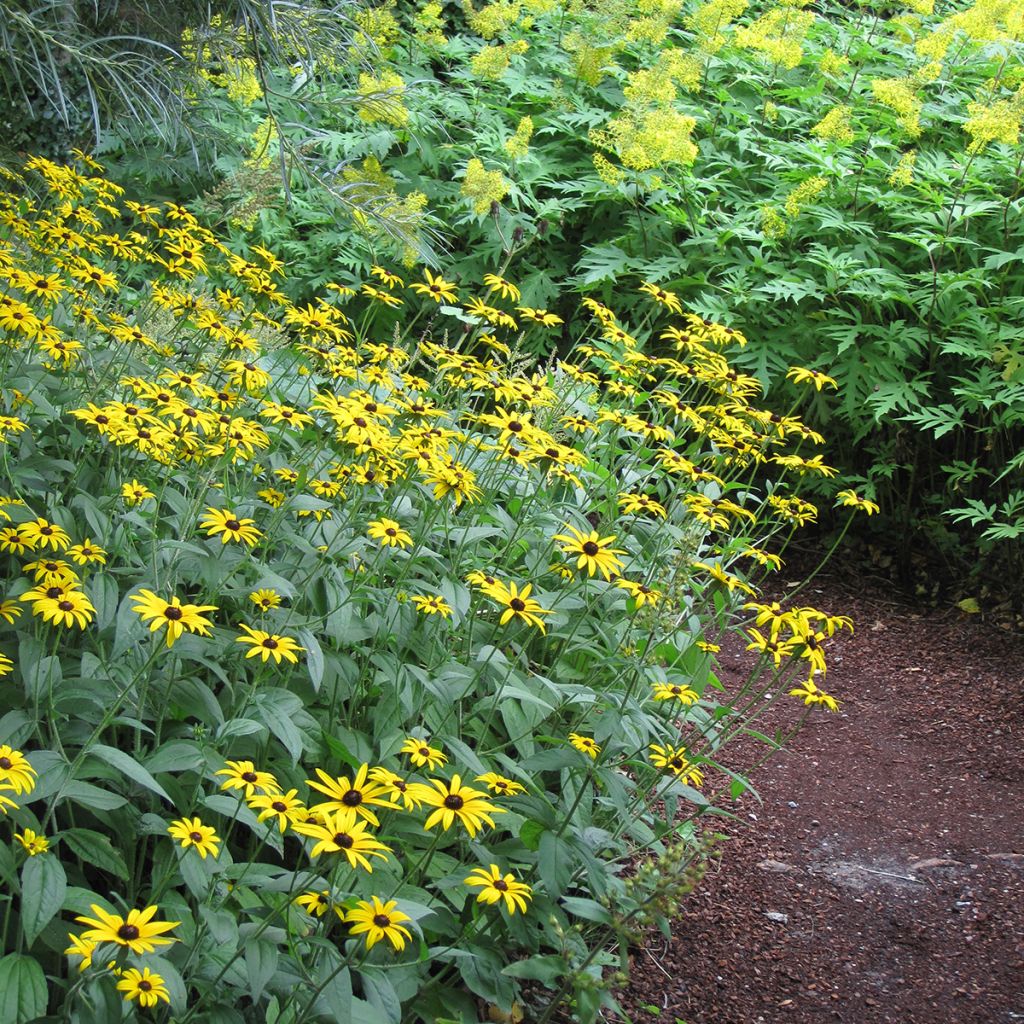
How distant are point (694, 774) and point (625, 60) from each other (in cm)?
524

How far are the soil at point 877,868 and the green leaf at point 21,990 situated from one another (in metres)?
1.39

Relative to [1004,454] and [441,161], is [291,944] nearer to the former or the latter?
[1004,454]

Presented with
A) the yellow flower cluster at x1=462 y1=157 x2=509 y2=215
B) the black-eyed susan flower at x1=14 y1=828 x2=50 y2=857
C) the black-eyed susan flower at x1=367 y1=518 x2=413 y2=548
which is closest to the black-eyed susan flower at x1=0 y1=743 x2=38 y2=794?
the black-eyed susan flower at x1=14 y1=828 x2=50 y2=857

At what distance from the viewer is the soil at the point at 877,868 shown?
8.84ft

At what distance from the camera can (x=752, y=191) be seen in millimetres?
5750

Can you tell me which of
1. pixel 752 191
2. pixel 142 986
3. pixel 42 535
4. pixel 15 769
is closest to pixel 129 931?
pixel 142 986

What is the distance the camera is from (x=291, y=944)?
1890 millimetres

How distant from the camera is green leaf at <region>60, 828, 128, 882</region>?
1947 mm

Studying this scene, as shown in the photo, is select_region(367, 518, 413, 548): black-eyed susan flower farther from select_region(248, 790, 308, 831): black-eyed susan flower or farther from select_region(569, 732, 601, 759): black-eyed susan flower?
select_region(248, 790, 308, 831): black-eyed susan flower

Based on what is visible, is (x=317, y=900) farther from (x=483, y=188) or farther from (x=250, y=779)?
(x=483, y=188)

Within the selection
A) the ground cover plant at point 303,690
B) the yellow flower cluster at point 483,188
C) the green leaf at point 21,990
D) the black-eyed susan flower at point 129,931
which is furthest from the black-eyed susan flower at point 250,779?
the yellow flower cluster at point 483,188

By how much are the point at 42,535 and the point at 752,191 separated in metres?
4.53

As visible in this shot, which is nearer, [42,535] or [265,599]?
[42,535]

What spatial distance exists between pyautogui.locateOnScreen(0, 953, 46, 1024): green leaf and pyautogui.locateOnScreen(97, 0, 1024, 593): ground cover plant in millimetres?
2454
